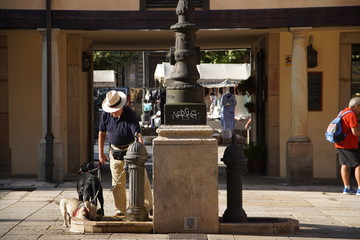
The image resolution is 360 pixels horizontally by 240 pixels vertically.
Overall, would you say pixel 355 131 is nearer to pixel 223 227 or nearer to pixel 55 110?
pixel 223 227

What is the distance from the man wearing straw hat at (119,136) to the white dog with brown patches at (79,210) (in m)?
0.54

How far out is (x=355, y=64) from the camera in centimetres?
1688

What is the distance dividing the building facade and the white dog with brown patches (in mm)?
5361

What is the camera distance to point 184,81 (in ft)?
31.9

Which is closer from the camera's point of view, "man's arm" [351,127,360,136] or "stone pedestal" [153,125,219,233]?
"stone pedestal" [153,125,219,233]

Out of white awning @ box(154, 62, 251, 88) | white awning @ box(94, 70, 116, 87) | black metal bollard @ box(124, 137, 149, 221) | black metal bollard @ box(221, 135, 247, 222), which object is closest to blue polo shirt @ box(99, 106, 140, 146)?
black metal bollard @ box(124, 137, 149, 221)

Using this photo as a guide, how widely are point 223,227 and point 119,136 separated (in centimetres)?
A: 195

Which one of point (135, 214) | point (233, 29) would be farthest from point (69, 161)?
point (135, 214)

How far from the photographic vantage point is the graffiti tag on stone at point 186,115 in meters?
9.43

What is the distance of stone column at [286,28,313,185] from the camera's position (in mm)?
15305

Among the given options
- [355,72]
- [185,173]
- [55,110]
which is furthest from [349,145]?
[55,110]

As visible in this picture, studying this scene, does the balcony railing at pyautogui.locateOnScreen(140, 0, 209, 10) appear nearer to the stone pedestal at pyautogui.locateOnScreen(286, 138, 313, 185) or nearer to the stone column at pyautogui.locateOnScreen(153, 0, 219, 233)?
the stone pedestal at pyautogui.locateOnScreen(286, 138, 313, 185)

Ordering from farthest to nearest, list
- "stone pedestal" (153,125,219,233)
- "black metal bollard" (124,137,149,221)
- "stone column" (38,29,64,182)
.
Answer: "stone column" (38,29,64,182), "black metal bollard" (124,137,149,221), "stone pedestal" (153,125,219,233)

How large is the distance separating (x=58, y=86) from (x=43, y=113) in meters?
0.58
